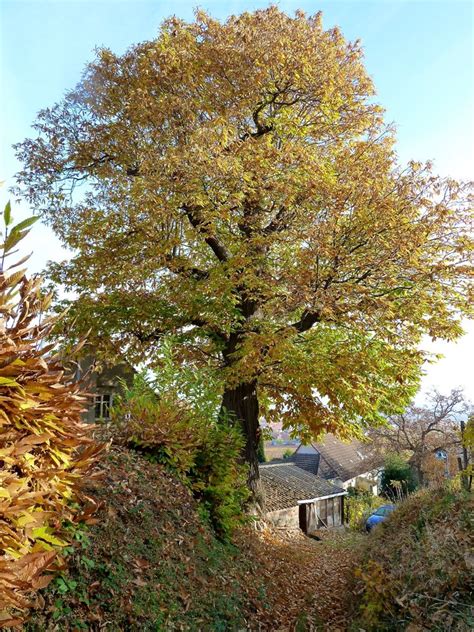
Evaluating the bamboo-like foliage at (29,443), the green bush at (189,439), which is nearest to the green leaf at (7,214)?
the bamboo-like foliage at (29,443)

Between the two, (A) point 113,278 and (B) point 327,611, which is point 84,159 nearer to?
(A) point 113,278

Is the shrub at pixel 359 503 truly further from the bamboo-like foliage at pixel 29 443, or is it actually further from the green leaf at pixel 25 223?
the green leaf at pixel 25 223

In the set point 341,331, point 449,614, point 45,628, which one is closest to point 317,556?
point 341,331

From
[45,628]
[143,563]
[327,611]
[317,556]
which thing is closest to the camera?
[45,628]

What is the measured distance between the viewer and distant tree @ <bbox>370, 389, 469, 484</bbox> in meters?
34.2

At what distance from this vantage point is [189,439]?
25.2 ft

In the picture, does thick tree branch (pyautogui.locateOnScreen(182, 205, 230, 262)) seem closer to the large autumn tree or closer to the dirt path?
the large autumn tree

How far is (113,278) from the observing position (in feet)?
45.9

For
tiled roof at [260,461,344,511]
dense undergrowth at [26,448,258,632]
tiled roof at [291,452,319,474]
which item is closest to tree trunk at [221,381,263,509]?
dense undergrowth at [26,448,258,632]

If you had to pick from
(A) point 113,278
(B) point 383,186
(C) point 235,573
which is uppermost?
(B) point 383,186

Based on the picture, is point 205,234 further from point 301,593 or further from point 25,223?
point 25,223

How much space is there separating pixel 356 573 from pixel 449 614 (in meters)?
2.10

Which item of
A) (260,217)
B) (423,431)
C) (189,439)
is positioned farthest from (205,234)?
(423,431)

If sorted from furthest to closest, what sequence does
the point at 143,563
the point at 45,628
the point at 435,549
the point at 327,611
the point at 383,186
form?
the point at 383,186 < the point at 327,611 < the point at 435,549 < the point at 143,563 < the point at 45,628
